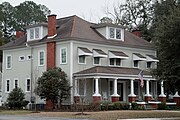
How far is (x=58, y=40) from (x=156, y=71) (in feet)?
56.2

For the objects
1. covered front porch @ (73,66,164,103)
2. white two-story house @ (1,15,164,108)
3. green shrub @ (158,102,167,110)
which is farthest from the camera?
green shrub @ (158,102,167,110)

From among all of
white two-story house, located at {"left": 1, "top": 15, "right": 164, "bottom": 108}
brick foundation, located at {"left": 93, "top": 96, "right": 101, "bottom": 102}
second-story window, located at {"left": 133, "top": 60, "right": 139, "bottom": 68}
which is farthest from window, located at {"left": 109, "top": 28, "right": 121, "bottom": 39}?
brick foundation, located at {"left": 93, "top": 96, "right": 101, "bottom": 102}

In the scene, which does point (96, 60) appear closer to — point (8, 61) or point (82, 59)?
point (82, 59)

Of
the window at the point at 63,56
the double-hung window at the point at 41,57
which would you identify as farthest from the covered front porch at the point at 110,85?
the double-hung window at the point at 41,57

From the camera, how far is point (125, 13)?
7388 centimetres

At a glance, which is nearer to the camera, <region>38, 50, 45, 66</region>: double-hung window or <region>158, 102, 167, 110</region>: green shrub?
<region>158, 102, 167, 110</region>: green shrub

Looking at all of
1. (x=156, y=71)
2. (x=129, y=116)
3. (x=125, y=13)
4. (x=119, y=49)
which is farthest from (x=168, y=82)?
(x=125, y=13)

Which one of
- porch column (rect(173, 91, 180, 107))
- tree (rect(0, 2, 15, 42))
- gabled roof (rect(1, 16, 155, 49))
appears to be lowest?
porch column (rect(173, 91, 180, 107))

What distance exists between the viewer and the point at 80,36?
1844 inches

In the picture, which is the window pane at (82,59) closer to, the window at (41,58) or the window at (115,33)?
the window at (41,58)

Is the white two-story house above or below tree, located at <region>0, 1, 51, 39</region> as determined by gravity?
below

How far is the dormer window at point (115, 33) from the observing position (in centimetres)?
5131

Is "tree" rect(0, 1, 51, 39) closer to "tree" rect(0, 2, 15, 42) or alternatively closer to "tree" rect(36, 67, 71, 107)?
"tree" rect(0, 2, 15, 42)

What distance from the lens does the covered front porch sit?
148 feet
